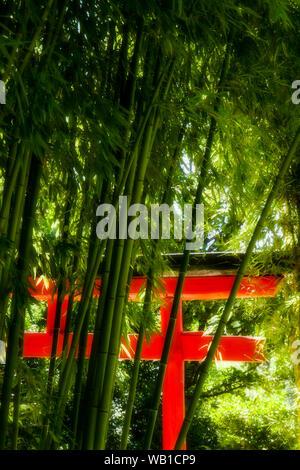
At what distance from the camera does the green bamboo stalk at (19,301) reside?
170 cm

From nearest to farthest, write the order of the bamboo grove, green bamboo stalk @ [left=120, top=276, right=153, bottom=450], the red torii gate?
the bamboo grove
green bamboo stalk @ [left=120, top=276, right=153, bottom=450]
the red torii gate

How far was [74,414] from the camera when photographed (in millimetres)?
2043

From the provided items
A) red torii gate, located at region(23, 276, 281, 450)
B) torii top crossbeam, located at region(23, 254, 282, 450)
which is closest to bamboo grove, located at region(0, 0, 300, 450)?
→ torii top crossbeam, located at region(23, 254, 282, 450)

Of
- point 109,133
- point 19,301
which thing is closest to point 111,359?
point 19,301

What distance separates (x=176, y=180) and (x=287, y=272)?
1.04 meters

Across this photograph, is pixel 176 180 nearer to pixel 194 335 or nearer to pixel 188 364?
pixel 194 335

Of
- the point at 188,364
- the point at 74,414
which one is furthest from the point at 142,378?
the point at 74,414

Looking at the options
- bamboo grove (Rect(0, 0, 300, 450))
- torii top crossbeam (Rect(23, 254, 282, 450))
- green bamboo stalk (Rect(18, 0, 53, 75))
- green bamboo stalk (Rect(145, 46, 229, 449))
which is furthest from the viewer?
torii top crossbeam (Rect(23, 254, 282, 450))

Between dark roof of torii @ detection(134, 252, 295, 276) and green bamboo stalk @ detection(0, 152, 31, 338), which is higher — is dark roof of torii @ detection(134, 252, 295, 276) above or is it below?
above

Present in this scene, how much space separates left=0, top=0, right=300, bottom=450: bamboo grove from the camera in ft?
5.62

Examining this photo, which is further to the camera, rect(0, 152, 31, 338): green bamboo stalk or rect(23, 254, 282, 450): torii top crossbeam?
rect(23, 254, 282, 450): torii top crossbeam

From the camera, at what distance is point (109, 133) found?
71.7 inches

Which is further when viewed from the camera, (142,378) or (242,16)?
(142,378)

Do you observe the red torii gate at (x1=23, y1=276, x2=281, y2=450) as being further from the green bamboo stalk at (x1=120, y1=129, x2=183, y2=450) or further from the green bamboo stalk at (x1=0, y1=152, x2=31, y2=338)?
the green bamboo stalk at (x1=0, y1=152, x2=31, y2=338)
